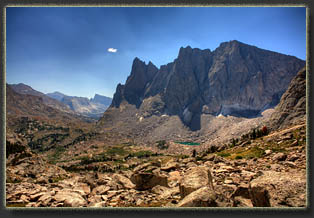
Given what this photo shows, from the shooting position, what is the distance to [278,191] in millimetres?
5277

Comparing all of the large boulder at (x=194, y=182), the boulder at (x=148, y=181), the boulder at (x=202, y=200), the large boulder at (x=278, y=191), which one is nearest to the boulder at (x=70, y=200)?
the boulder at (x=148, y=181)

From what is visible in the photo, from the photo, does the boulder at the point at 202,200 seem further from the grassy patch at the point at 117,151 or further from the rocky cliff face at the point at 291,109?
the grassy patch at the point at 117,151

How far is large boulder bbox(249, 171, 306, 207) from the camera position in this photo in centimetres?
523

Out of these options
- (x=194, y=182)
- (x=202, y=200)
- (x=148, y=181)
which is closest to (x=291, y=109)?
(x=148, y=181)

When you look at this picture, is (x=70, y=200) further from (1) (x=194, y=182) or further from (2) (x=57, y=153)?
(2) (x=57, y=153)

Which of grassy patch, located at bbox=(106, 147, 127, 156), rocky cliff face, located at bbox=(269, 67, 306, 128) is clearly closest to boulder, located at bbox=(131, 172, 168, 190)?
rocky cliff face, located at bbox=(269, 67, 306, 128)

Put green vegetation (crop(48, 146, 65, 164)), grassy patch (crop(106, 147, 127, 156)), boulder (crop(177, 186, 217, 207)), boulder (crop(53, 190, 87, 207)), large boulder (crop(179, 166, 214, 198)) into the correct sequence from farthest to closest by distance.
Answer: grassy patch (crop(106, 147, 127, 156))
green vegetation (crop(48, 146, 65, 164))
boulder (crop(53, 190, 87, 207))
large boulder (crop(179, 166, 214, 198))
boulder (crop(177, 186, 217, 207))

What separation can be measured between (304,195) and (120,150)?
6068 inches

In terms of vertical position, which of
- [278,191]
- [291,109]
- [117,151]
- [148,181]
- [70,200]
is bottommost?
[117,151]

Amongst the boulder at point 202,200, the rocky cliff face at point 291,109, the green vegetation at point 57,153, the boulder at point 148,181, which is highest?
the rocky cliff face at point 291,109

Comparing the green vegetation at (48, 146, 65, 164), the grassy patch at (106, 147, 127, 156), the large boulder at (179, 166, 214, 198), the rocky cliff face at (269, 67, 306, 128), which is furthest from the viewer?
the grassy patch at (106, 147, 127, 156)

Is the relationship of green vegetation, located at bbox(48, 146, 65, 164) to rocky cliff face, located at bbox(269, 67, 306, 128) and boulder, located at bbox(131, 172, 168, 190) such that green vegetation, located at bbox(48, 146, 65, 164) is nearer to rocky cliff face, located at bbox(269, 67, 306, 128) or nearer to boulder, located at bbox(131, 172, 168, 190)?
rocky cliff face, located at bbox(269, 67, 306, 128)

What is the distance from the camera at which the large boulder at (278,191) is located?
206 inches

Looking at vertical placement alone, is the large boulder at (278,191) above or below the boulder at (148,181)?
above
